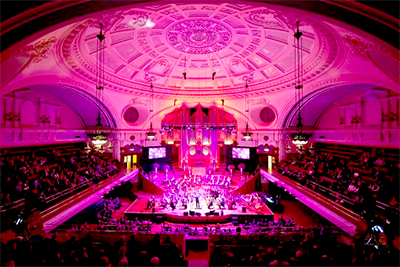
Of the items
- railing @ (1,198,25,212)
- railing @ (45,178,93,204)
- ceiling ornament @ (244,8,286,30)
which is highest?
ceiling ornament @ (244,8,286,30)

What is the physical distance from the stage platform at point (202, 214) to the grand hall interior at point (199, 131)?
0.09 m

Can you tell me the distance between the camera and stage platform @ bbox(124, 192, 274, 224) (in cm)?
1211

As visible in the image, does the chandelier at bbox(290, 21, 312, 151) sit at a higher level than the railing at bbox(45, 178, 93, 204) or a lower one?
higher

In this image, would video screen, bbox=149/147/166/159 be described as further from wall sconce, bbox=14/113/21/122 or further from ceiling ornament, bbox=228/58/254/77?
ceiling ornament, bbox=228/58/254/77

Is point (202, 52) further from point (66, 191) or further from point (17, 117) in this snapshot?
point (17, 117)

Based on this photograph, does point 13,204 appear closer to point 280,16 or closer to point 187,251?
point 187,251

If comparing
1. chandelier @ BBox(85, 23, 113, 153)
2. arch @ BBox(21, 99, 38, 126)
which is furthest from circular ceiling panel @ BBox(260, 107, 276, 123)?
arch @ BBox(21, 99, 38, 126)

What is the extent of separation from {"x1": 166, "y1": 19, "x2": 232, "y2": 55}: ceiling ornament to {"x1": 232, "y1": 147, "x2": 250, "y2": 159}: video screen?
32.7 feet

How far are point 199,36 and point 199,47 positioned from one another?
99 cm

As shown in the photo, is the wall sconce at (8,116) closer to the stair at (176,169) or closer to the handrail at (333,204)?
the stair at (176,169)

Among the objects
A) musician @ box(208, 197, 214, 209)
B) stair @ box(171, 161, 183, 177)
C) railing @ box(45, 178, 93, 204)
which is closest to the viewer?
railing @ box(45, 178, 93, 204)

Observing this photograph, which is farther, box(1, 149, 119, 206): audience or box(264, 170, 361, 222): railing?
box(1, 149, 119, 206): audience

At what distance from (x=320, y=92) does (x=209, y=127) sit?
9434 mm

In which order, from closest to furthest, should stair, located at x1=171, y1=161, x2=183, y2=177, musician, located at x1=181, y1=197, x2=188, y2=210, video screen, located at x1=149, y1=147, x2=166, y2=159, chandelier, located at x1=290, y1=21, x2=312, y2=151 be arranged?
1. chandelier, located at x1=290, y1=21, x2=312, y2=151
2. musician, located at x1=181, y1=197, x2=188, y2=210
3. video screen, located at x1=149, y1=147, x2=166, y2=159
4. stair, located at x1=171, y1=161, x2=183, y2=177
